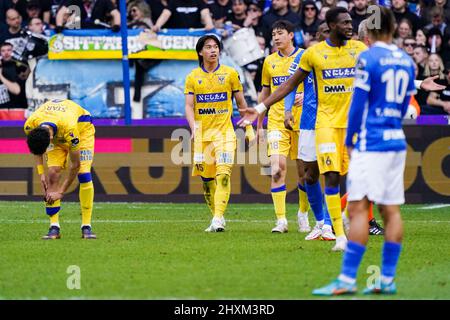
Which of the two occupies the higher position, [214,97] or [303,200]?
[214,97]

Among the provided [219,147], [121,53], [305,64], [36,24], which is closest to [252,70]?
[121,53]

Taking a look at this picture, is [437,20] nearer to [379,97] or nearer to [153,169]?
[153,169]

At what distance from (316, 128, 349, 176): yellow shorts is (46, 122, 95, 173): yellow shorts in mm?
2994

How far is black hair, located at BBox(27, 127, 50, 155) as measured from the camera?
12312mm

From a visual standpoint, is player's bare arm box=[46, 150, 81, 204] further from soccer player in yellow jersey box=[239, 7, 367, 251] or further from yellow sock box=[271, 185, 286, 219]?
soccer player in yellow jersey box=[239, 7, 367, 251]

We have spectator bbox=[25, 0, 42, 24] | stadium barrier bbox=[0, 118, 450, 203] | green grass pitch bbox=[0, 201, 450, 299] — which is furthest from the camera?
spectator bbox=[25, 0, 42, 24]

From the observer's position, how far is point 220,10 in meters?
21.9

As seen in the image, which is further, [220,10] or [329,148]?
[220,10]

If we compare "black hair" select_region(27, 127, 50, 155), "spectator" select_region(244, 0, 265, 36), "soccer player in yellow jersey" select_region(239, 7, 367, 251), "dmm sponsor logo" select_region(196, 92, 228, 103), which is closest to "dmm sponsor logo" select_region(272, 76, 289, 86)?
"dmm sponsor logo" select_region(196, 92, 228, 103)

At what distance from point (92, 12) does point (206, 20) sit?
7.24 feet

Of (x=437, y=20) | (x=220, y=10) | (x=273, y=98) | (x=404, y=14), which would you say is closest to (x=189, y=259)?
(x=273, y=98)

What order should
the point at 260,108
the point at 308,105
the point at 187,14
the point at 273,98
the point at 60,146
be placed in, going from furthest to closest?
the point at 187,14 < the point at 308,105 < the point at 60,146 < the point at 273,98 < the point at 260,108

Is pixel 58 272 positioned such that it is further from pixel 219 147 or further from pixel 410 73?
pixel 219 147

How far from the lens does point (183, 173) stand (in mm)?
19297
